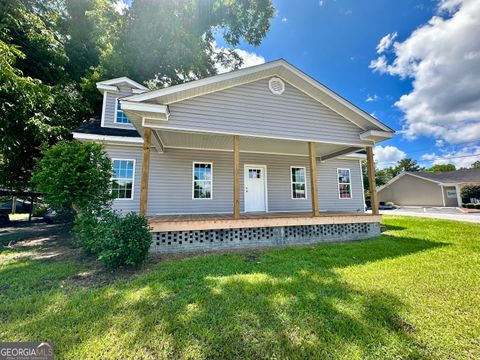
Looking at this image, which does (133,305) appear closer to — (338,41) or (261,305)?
(261,305)

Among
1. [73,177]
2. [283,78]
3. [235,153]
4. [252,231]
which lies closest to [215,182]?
[235,153]

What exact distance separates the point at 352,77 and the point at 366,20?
432 centimetres

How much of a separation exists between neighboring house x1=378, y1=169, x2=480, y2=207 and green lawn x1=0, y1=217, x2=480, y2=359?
27236 mm

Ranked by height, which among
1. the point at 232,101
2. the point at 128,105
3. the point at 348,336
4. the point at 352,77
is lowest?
the point at 348,336

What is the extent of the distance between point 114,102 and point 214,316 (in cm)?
960

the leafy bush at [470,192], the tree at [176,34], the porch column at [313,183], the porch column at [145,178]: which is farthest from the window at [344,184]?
the leafy bush at [470,192]

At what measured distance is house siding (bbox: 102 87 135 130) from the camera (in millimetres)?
8727

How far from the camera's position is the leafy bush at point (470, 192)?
23094mm

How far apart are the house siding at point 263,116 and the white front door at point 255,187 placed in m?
2.98

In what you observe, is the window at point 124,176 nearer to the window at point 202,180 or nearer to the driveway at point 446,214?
the window at point 202,180

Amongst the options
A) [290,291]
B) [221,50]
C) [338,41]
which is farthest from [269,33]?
[290,291]

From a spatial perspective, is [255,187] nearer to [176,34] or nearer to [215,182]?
[215,182]

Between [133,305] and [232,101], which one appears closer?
[133,305]

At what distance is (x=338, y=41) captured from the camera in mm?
12062
